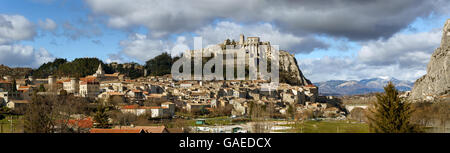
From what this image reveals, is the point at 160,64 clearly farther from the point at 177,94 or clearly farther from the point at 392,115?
the point at 392,115

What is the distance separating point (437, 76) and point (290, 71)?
4278 cm

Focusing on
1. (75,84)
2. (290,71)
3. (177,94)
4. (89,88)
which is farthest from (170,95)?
(290,71)

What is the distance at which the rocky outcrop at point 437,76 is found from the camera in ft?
259

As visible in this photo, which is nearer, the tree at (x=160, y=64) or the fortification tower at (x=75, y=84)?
the fortification tower at (x=75, y=84)

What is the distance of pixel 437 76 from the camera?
82812 millimetres

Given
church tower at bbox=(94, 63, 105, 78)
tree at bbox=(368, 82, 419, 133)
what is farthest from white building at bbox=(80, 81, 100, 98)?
tree at bbox=(368, 82, 419, 133)

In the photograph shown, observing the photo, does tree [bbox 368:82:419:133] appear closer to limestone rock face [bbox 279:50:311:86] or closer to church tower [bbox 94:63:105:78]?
church tower [bbox 94:63:105:78]

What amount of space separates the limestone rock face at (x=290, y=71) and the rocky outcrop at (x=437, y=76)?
32.7 metres

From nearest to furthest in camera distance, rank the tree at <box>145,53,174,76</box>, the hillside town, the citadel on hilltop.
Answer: the hillside town → the citadel on hilltop → the tree at <box>145,53,174,76</box>

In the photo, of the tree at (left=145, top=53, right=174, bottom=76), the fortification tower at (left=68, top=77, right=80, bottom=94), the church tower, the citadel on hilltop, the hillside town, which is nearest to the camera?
the hillside town

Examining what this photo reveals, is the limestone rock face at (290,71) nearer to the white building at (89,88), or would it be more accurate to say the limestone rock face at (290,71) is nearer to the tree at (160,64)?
the tree at (160,64)

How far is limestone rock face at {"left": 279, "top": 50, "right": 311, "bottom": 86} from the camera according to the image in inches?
4356

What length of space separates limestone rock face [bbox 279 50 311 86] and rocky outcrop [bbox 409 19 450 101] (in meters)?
32.7

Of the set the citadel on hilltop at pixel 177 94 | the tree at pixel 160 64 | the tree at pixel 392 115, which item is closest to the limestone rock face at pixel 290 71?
the citadel on hilltop at pixel 177 94
